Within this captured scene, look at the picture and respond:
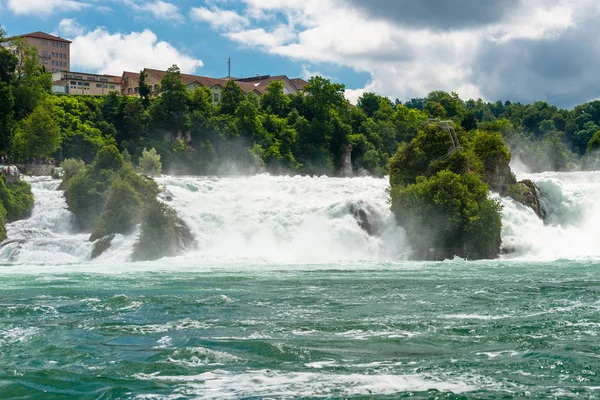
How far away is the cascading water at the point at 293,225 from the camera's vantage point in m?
35.8

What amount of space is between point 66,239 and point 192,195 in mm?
7986

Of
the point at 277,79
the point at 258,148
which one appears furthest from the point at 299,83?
the point at 258,148

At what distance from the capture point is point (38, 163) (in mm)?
53969

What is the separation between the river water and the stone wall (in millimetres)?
14979

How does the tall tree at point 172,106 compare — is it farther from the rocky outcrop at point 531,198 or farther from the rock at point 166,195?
the rocky outcrop at point 531,198

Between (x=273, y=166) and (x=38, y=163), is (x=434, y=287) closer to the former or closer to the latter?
(x=38, y=163)

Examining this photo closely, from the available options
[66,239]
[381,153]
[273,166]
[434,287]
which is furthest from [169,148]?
[434,287]

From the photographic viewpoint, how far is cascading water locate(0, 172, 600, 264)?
1407 inches

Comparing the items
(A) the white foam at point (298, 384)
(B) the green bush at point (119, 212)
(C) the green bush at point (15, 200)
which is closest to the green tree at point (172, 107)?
(C) the green bush at point (15, 200)

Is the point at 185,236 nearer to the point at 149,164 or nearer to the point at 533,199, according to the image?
the point at 533,199

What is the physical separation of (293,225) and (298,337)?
2287 centimetres

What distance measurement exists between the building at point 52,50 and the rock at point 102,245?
100770mm

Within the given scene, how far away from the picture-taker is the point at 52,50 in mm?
132875

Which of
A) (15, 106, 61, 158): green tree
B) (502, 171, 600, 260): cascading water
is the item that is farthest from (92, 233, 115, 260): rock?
(15, 106, 61, 158): green tree
